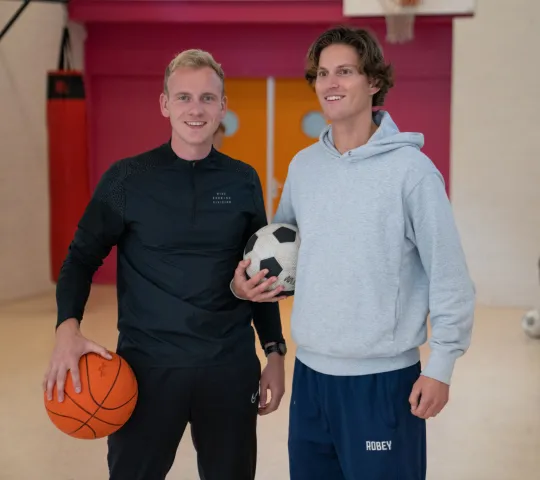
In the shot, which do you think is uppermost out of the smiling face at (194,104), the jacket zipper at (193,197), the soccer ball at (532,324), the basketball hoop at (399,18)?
the basketball hoop at (399,18)

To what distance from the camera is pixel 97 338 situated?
558 cm

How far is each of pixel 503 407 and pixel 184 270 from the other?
279cm

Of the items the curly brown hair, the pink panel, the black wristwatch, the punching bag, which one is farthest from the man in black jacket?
the pink panel

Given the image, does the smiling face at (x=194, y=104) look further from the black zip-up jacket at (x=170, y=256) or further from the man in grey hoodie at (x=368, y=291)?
the man in grey hoodie at (x=368, y=291)

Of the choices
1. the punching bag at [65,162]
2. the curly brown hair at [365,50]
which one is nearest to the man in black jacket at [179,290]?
the curly brown hair at [365,50]

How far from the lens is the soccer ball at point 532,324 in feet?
19.2

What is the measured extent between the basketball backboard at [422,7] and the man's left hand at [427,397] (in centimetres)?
600

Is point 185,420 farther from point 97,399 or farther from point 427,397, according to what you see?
point 427,397

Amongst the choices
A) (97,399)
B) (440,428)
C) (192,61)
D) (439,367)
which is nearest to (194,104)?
(192,61)

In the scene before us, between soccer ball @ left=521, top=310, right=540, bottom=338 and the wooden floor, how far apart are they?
0.49ft

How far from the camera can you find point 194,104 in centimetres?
199

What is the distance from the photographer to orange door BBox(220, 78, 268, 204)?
27.3 ft

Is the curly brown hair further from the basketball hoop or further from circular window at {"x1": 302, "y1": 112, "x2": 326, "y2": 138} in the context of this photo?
circular window at {"x1": 302, "y1": 112, "x2": 326, "y2": 138}

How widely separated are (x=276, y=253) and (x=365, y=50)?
0.58 m
